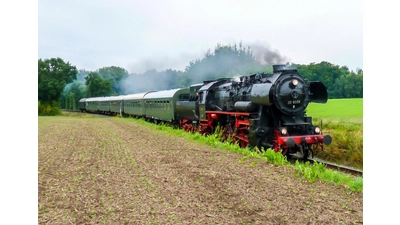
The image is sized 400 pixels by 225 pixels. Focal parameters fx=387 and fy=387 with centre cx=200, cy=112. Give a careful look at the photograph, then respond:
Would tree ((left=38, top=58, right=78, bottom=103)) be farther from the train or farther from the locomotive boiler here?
the locomotive boiler

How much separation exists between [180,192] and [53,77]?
306 centimetres

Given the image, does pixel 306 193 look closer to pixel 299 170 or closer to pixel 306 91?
pixel 299 170

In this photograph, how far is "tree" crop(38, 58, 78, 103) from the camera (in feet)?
20.2

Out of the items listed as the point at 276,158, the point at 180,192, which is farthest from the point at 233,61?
the point at 180,192

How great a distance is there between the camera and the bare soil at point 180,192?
4.35m

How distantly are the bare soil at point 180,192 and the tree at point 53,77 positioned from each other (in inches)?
49.4

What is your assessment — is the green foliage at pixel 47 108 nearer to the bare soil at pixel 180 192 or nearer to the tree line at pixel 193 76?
the tree line at pixel 193 76

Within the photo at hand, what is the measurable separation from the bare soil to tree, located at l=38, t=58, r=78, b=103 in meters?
1.26

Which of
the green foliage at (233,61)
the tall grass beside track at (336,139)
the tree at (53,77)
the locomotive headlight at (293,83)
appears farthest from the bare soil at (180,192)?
the green foliage at (233,61)

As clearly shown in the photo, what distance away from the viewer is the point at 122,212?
176 inches

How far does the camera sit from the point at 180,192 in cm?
526

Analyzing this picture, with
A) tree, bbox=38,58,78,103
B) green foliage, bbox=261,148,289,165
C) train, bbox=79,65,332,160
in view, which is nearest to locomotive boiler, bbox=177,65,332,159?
train, bbox=79,65,332,160
